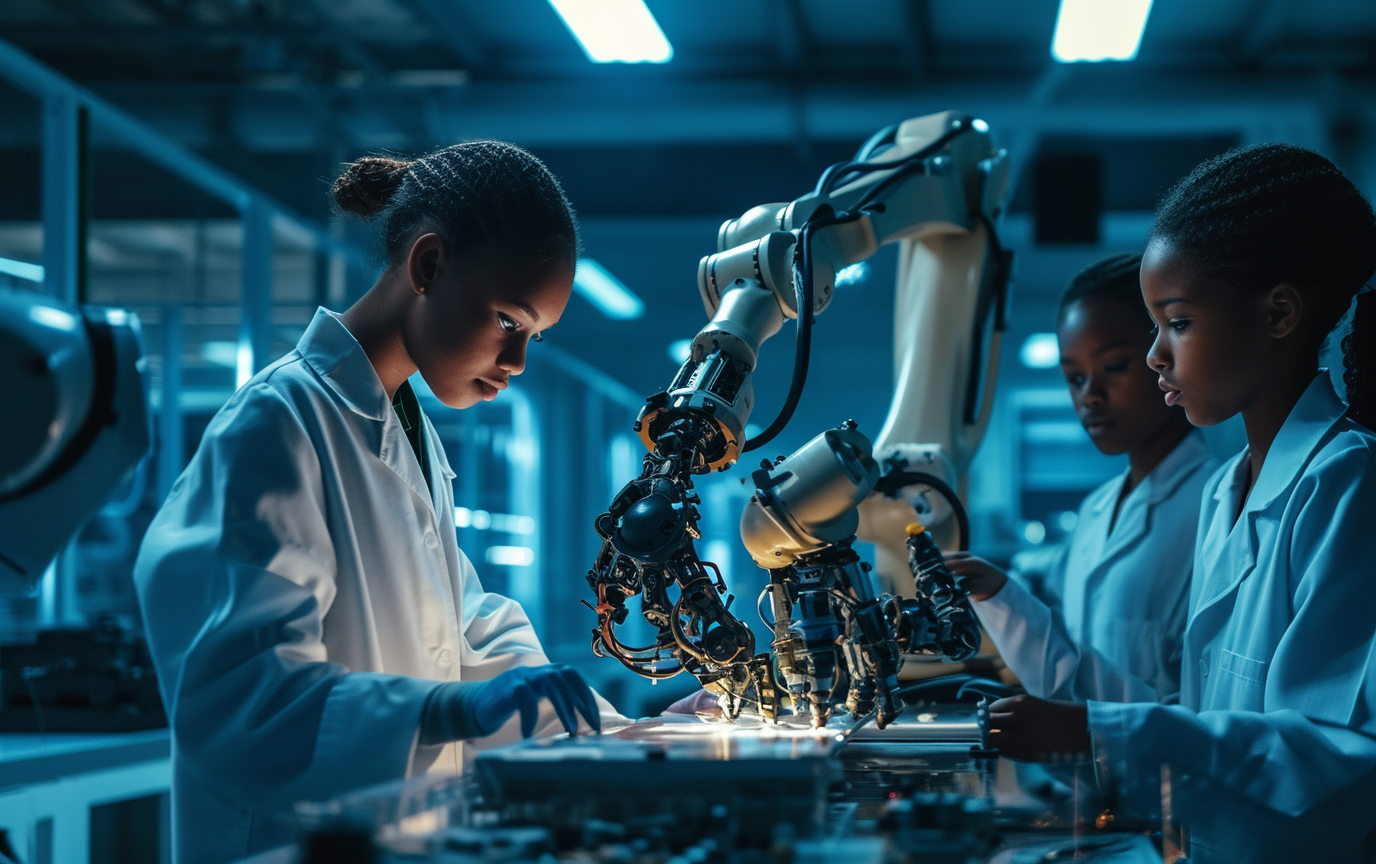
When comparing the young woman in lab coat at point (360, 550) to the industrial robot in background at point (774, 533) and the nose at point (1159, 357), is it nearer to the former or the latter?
the industrial robot in background at point (774, 533)

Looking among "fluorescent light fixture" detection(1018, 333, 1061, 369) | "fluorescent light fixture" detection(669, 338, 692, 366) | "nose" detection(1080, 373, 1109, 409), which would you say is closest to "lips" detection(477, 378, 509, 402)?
"nose" detection(1080, 373, 1109, 409)

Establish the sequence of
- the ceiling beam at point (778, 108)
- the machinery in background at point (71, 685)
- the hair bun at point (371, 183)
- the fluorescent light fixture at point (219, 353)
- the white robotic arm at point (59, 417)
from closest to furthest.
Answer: the white robotic arm at point (59, 417) < the hair bun at point (371, 183) < the machinery in background at point (71, 685) < the ceiling beam at point (778, 108) < the fluorescent light fixture at point (219, 353)

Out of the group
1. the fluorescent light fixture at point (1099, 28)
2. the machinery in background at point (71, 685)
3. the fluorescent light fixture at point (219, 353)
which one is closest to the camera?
the machinery in background at point (71, 685)

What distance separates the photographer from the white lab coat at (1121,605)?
5.39ft

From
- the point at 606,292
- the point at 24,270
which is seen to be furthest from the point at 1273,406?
the point at 606,292

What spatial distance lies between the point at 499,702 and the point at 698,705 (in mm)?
532

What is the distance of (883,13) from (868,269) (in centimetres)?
336

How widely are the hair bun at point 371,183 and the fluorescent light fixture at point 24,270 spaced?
1.48 metres

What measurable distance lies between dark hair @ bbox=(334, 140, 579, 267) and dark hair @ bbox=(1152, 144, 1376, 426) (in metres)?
0.81

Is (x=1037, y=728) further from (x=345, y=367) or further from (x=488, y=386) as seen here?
(x=345, y=367)

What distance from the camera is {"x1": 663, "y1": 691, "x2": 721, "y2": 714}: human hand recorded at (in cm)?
151

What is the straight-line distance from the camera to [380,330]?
1.43 m

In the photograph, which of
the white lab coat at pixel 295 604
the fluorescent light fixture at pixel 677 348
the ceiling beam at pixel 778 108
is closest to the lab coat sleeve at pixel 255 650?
the white lab coat at pixel 295 604

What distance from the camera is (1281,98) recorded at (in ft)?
15.4
